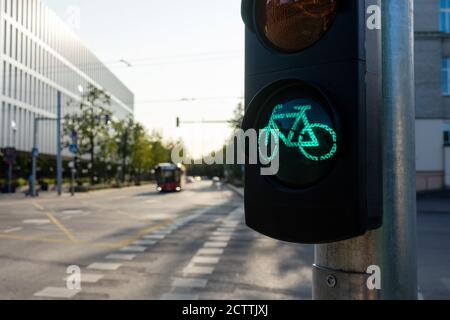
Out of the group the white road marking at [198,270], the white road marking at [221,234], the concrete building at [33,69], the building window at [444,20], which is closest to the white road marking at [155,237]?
the white road marking at [221,234]

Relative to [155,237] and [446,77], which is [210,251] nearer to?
[155,237]

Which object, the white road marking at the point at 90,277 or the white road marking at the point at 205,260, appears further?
the white road marking at the point at 205,260

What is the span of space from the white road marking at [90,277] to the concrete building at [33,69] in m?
39.2

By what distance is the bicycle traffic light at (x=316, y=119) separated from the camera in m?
1.19

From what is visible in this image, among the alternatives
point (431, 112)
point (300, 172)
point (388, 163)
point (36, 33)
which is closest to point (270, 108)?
point (300, 172)

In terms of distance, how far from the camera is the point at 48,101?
67.6 metres

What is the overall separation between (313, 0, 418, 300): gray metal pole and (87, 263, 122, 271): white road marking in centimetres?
770

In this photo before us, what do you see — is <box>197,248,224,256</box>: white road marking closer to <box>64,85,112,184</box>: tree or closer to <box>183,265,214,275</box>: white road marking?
<box>183,265,214,275</box>: white road marking

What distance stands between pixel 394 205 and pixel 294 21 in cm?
58

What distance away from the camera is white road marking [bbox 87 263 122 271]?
28.0 ft

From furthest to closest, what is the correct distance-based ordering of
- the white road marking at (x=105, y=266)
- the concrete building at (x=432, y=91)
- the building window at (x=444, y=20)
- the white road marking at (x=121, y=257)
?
the building window at (x=444, y=20), the concrete building at (x=432, y=91), the white road marking at (x=121, y=257), the white road marking at (x=105, y=266)

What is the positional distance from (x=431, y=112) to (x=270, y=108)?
3059 centimetres

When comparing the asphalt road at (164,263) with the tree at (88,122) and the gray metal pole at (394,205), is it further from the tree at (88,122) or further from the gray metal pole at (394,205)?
the tree at (88,122)
